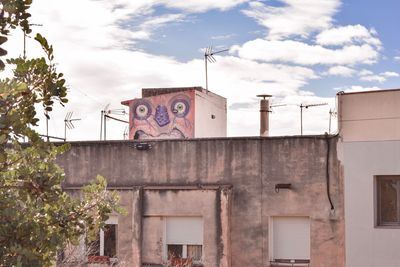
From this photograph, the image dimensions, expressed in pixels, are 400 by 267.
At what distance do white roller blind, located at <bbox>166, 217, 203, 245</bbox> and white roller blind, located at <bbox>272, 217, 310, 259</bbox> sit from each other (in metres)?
2.18

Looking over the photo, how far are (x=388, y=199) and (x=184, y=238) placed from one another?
5901mm

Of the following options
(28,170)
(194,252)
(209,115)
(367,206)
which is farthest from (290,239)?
(28,170)

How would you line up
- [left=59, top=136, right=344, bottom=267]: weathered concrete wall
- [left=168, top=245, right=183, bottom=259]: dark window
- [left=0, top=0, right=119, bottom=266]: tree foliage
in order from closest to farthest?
[left=0, top=0, right=119, bottom=266]: tree foliage
[left=59, top=136, right=344, bottom=267]: weathered concrete wall
[left=168, top=245, right=183, bottom=259]: dark window

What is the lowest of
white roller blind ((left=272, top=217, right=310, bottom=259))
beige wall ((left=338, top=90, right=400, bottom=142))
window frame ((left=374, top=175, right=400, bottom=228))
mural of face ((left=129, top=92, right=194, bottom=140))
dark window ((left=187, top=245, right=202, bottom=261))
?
dark window ((left=187, top=245, right=202, bottom=261))

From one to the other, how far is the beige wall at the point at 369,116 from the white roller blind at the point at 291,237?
269 cm

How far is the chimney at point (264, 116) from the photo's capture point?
75.4 ft

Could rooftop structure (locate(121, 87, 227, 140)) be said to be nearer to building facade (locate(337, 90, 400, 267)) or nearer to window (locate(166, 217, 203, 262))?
window (locate(166, 217, 203, 262))

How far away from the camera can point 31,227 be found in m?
Answer: 6.82

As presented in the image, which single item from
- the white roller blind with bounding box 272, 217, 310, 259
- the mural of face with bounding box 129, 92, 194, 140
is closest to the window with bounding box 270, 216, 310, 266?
the white roller blind with bounding box 272, 217, 310, 259

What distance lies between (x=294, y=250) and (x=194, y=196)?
3.19 m

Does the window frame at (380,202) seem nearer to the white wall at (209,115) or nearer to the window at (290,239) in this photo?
the window at (290,239)

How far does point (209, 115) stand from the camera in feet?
102

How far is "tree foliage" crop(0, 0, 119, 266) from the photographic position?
642 centimetres

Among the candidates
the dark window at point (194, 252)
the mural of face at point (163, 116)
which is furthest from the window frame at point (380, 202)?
the mural of face at point (163, 116)
